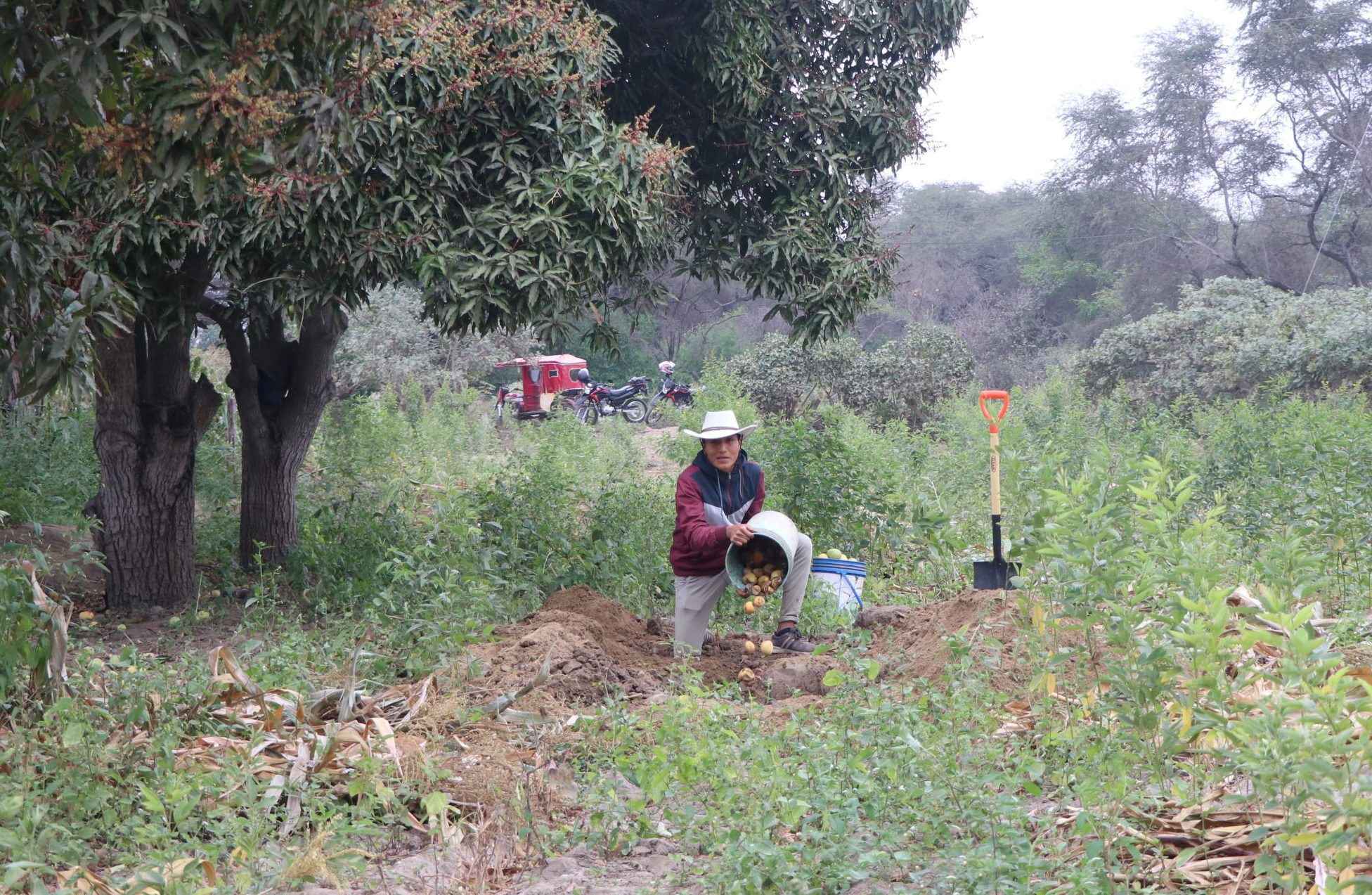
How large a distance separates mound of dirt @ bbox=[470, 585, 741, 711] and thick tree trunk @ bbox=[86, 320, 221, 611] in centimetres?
269

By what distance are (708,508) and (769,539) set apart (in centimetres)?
35

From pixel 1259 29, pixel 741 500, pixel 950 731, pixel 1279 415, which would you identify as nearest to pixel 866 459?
pixel 741 500

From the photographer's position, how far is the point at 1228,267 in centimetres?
2867

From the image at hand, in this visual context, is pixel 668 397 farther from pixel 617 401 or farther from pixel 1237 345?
pixel 1237 345

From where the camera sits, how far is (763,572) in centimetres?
591

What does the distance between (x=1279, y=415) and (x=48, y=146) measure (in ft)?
29.5

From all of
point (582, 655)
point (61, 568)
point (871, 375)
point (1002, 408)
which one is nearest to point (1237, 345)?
point (871, 375)

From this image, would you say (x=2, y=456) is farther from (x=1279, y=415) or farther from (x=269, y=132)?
(x=1279, y=415)

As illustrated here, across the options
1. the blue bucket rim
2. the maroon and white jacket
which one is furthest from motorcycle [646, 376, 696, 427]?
the maroon and white jacket

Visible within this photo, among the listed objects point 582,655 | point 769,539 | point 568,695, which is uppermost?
point 769,539

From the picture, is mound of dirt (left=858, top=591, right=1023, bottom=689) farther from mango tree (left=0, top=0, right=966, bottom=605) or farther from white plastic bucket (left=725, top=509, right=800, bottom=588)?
mango tree (left=0, top=0, right=966, bottom=605)

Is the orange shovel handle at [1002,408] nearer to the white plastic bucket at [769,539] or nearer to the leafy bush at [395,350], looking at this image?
the white plastic bucket at [769,539]

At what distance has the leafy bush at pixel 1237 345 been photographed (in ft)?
50.9

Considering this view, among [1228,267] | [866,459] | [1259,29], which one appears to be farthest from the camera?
[1228,267]
